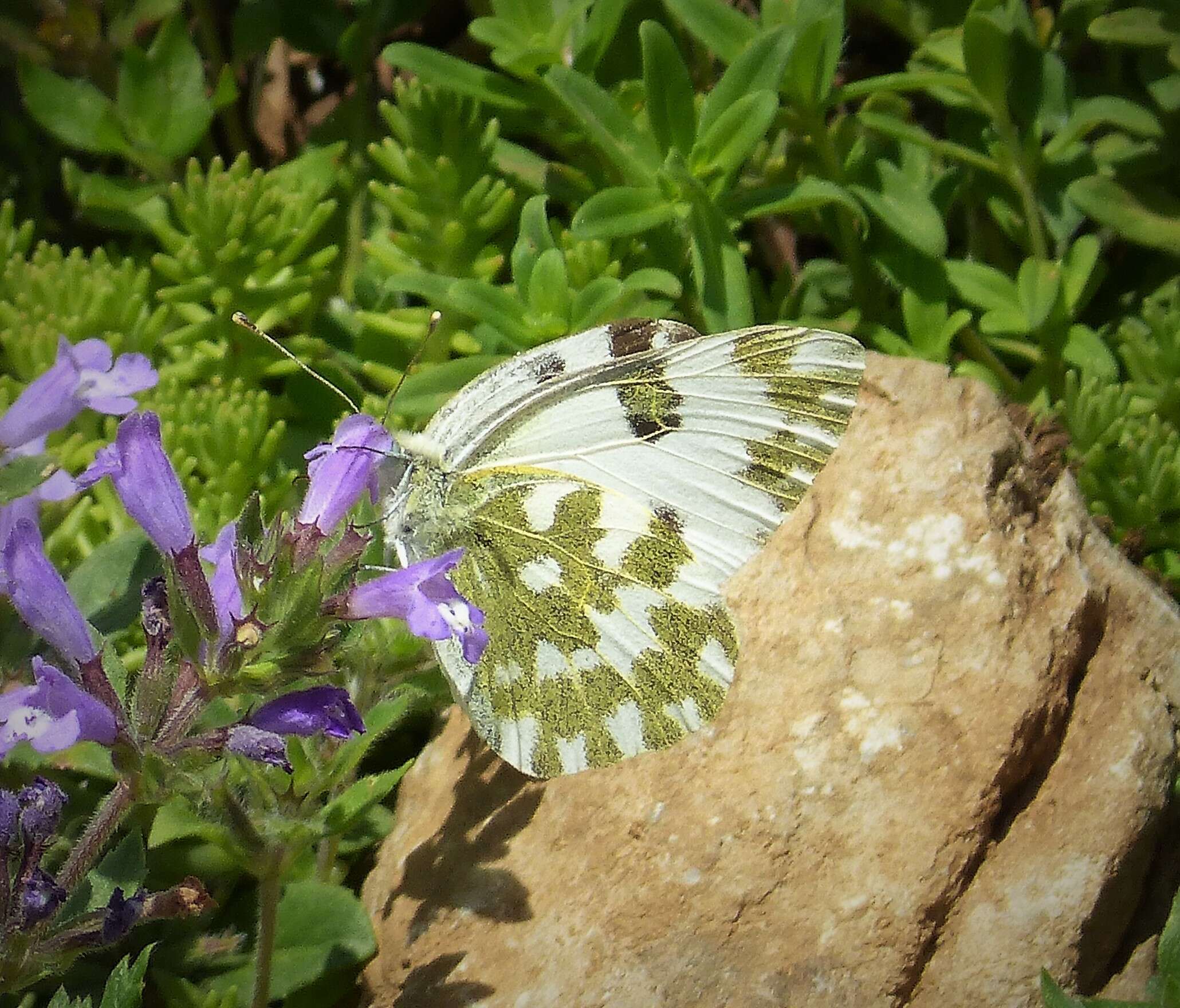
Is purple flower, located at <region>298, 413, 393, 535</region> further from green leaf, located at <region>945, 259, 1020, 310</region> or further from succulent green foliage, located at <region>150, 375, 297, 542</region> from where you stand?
green leaf, located at <region>945, 259, 1020, 310</region>

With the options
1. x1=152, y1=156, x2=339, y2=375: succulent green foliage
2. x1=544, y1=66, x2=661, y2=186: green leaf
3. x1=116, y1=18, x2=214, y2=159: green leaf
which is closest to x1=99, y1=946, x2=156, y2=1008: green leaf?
x1=152, y1=156, x2=339, y2=375: succulent green foliage

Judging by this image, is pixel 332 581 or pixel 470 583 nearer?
pixel 332 581

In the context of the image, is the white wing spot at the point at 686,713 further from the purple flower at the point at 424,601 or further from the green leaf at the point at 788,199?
the green leaf at the point at 788,199

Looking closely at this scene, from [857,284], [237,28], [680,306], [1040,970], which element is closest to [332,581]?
[1040,970]

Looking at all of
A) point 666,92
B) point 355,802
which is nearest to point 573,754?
point 355,802

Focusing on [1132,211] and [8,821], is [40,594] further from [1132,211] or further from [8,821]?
[1132,211]

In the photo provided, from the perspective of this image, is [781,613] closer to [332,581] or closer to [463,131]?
[332,581]
